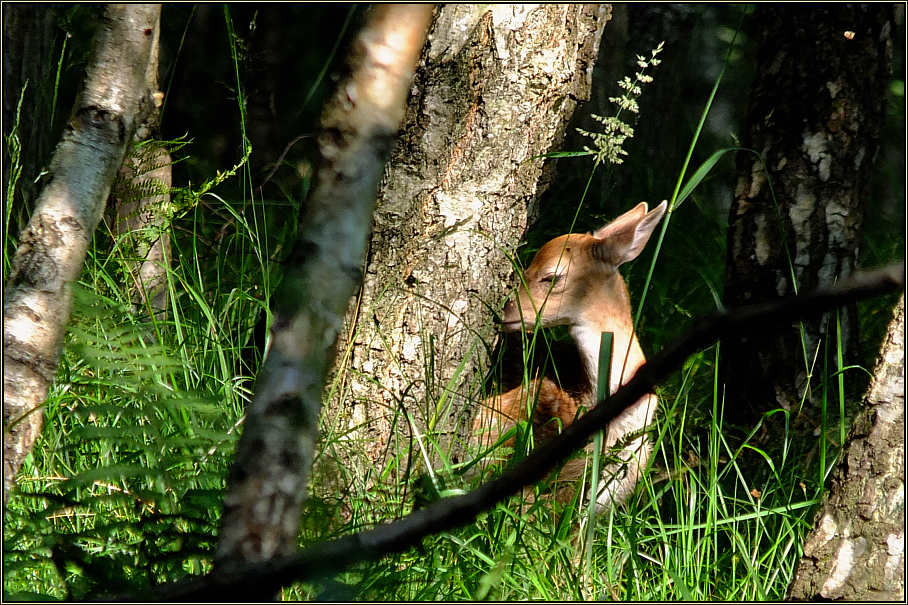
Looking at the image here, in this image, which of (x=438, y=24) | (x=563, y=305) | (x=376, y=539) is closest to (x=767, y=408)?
(x=563, y=305)

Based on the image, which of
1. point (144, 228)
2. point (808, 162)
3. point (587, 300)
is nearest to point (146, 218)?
point (144, 228)

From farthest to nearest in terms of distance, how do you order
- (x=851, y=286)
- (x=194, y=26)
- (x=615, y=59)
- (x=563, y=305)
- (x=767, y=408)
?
1. (x=194, y=26)
2. (x=615, y=59)
3. (x=563, y=305)
4. (x=767, y=408)
5. (x=851, y=286)

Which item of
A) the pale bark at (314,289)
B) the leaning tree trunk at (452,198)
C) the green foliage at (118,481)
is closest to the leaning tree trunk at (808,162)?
the leaning tree trunk at (452,198)

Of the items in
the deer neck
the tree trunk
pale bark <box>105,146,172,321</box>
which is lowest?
the tree trunk

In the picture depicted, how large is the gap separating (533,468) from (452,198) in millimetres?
1974

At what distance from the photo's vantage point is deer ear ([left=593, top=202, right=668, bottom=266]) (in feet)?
12.5

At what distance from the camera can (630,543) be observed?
7.45ft

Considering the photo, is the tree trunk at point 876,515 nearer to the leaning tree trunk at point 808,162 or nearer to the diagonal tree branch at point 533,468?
the leaning tree trunk at point 808,162

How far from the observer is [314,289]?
4.10ft

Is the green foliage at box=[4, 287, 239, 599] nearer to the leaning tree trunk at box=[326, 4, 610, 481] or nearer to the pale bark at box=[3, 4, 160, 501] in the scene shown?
the pale bark at box=[3, 4, 160, 501]

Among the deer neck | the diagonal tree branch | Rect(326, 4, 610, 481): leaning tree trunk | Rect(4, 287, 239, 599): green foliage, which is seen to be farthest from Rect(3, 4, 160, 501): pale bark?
the deer neck

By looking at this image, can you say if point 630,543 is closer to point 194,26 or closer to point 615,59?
point 615,59

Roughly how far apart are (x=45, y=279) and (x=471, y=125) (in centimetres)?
145

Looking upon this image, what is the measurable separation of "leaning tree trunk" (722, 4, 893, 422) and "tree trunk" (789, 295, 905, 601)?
3.74ft
